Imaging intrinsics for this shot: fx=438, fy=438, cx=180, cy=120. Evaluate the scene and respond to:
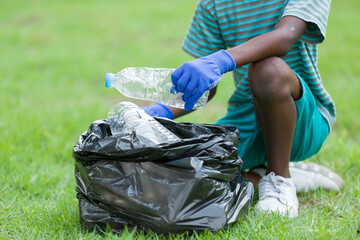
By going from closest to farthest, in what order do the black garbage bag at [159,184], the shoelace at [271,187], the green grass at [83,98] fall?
the black garbage bag at [159,184] < the green grass at [83,98] < the shoelace at [271,187]

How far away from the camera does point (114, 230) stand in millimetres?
1733

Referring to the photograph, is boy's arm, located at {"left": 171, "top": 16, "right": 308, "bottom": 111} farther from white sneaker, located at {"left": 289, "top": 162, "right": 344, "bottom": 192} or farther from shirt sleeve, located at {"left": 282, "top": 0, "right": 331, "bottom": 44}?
white sneaker, located at {"left": 289, "top": 162, "right": 344, "bottom": 192}

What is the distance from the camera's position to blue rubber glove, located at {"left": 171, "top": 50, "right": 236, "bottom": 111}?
70.9 inches

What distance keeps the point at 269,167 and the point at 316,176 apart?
1.42 feet

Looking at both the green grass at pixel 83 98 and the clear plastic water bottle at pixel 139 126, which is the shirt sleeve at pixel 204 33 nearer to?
the clear plastic water bottle at pixel 139 126

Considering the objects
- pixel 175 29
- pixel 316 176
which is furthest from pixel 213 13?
pixel 175 29

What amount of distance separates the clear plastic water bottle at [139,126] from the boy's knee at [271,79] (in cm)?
46

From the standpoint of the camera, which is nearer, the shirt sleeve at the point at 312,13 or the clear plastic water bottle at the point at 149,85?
the shirt sleeve at the point at 312,13

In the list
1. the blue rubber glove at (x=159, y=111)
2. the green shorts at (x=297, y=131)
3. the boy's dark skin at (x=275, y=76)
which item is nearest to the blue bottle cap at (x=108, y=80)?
the blue rubber glove at (x=159, y=111)

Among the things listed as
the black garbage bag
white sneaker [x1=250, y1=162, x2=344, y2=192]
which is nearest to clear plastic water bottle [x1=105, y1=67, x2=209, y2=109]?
the black garbage bag

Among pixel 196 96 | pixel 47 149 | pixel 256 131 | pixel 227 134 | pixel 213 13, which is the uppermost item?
pixel 213 13

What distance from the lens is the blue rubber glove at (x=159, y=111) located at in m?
2.22

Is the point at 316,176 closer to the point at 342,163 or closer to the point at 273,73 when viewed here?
the point at 342,163

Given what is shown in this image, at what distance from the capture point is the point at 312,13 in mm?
2002
